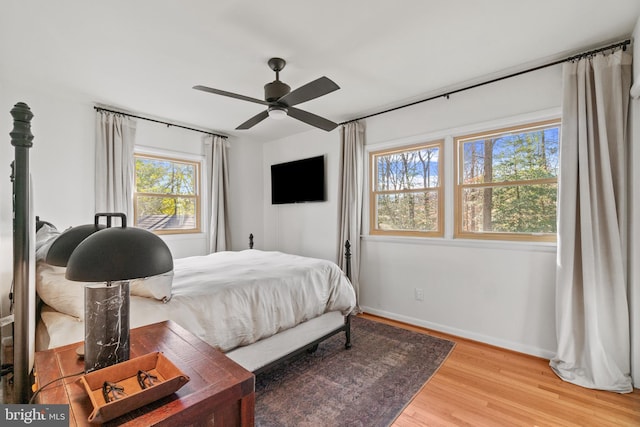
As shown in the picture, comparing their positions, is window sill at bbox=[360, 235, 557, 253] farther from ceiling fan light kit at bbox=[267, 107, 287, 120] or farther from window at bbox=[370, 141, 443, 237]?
ceiling fan light kit at bbox=[267, 107, 287, 120]

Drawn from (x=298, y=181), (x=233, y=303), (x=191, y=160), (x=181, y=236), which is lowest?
(x=233, y=303)

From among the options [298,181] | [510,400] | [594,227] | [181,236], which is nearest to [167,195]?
[181,236]

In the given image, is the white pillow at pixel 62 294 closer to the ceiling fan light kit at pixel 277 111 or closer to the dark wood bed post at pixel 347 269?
the ceiling fan light kit at pixel 277 111

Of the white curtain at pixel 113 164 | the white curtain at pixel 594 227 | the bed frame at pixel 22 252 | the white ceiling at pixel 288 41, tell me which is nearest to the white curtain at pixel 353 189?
the white ceiling at pixel 288 41

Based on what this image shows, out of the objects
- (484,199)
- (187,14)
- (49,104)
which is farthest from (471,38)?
(49,104)

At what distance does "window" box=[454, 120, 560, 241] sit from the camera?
271 cm

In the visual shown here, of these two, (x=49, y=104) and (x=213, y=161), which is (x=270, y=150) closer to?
(x=213, y=161)

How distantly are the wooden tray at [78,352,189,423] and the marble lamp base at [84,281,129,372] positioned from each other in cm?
8

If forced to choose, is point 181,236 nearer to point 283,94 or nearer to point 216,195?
point 216,195

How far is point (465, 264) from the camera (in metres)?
3.07

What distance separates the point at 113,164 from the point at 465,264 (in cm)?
407

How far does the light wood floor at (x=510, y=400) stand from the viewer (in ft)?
6.10

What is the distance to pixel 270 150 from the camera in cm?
509

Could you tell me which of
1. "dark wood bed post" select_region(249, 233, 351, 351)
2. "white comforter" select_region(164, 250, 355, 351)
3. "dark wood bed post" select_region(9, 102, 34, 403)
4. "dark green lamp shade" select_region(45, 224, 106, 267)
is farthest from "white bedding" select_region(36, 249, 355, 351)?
"dark green lamp shade" select_region(45, 224, 106, 267)
